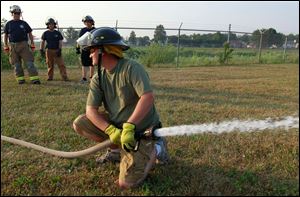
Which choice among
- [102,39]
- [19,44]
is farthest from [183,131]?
[19,44]

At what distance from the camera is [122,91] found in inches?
119

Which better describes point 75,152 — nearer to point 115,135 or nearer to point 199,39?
point 115,135

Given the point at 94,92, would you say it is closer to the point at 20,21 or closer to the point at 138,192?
the point at 138,192

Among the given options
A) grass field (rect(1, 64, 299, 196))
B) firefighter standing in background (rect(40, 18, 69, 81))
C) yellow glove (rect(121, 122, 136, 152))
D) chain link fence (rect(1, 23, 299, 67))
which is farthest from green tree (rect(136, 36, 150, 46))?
yellow glove (rect(121, 122, 136, 152))

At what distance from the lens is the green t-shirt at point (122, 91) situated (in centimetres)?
289

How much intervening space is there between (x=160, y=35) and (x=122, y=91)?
1198 centimetres

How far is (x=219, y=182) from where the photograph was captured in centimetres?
301

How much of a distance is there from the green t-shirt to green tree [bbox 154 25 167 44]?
38.8 feet

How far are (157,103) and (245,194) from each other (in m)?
3.36

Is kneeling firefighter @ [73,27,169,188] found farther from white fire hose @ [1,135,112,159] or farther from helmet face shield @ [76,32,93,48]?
white fire hose @ [1,135,112,159]

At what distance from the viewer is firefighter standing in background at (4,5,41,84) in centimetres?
784

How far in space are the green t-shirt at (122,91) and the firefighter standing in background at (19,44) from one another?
5172mm

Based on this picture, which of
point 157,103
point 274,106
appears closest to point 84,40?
point 157,103

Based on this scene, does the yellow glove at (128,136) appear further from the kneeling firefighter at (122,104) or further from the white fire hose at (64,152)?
the white fire hose at (64,152)
